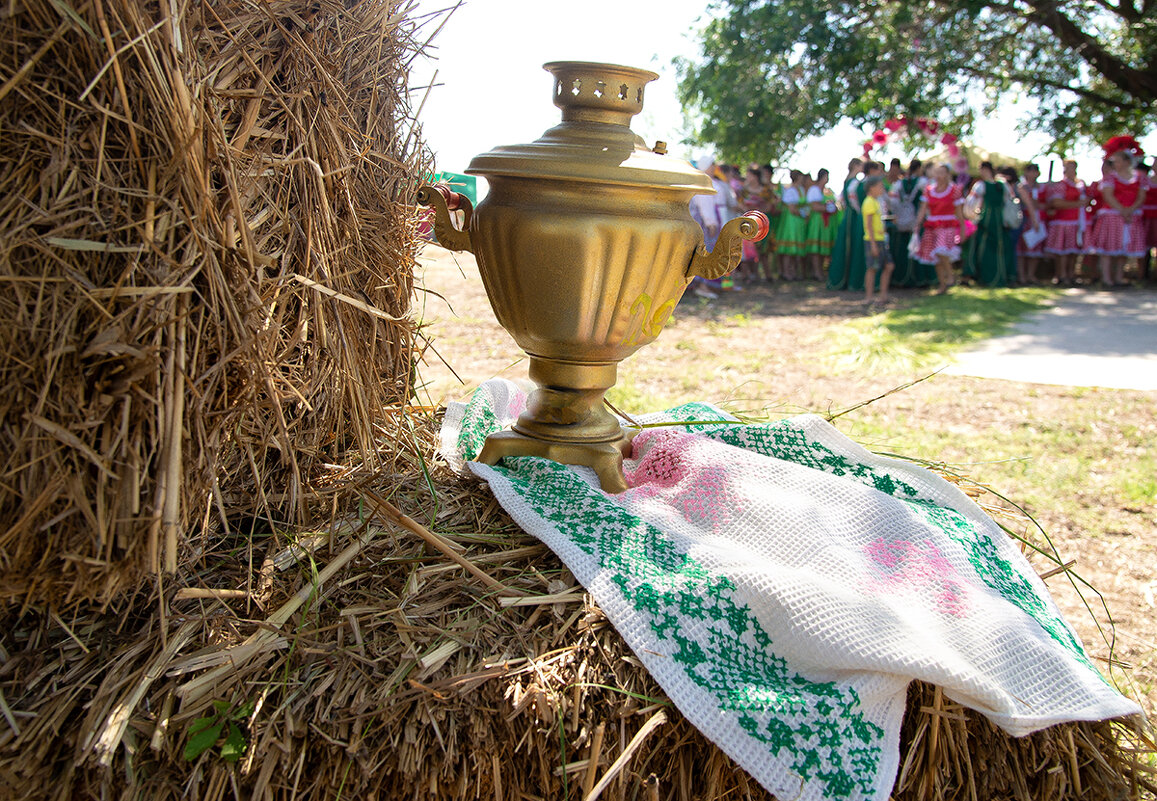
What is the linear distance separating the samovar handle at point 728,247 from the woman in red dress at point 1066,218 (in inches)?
394

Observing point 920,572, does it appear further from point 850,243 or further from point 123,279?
point 850,243

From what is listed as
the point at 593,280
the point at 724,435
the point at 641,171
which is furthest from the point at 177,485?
the point at 724,435

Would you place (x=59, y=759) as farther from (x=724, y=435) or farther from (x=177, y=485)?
(x=724, y=435)

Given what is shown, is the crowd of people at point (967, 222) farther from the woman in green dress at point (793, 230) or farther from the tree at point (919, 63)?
the tree at point (919, 63)

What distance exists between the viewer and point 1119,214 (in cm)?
964

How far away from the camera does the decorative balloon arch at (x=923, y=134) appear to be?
1072 centimetres

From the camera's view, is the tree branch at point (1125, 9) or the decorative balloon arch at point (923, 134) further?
the tree branch at point (1125, 9)

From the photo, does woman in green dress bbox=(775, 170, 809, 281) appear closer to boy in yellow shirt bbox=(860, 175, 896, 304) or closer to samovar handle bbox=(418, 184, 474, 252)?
boy in yellow shirt bbox=(860, 175, 896, 304)

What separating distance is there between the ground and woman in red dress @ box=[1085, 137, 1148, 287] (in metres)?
4.82

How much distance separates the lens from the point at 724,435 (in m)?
2.06

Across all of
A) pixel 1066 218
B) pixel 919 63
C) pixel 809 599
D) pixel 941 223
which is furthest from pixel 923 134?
pixel 809 599

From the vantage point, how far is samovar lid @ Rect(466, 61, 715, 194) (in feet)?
5.63

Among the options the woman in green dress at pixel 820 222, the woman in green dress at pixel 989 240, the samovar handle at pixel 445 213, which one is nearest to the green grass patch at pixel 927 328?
the woman in green dress at pixel 989 240

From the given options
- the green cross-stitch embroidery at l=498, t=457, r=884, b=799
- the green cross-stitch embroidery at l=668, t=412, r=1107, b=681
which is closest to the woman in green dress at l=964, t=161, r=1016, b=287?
the green cross-stitch embroidery at l=668, t=412, r=1107, b=681
